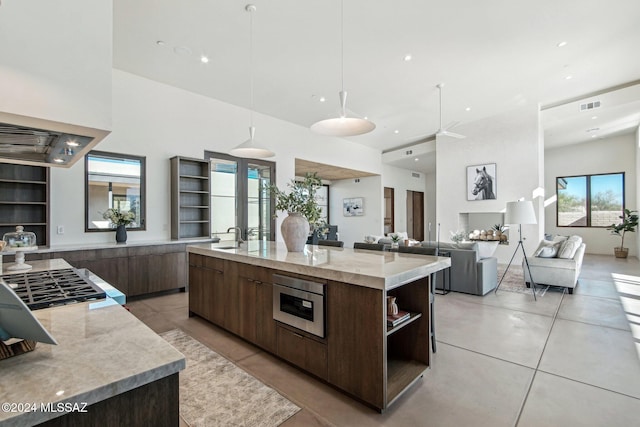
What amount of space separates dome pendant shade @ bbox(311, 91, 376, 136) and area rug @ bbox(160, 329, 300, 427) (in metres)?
2.20

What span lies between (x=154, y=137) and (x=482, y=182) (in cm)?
797

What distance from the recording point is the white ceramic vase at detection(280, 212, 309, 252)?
297 cm

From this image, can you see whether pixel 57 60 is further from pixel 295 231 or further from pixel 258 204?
pixel 258 204

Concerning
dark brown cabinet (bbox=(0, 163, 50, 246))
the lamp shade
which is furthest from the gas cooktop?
the lamp shade

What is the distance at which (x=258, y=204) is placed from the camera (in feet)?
22.0

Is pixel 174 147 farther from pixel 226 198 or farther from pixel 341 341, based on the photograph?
pixel 341 341

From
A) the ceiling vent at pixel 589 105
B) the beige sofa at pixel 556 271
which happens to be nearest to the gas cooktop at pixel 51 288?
the beige sofa at pixel 556 271

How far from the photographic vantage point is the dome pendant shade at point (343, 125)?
8.73 feet

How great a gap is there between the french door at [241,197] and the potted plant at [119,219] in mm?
1572

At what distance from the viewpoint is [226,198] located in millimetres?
6125

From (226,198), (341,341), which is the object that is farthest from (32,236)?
(226,198)

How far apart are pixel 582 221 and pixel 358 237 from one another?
717cm

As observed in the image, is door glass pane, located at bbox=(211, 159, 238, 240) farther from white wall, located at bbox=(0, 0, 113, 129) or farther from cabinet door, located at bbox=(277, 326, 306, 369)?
white wall, located at bbox=(0, 0, 113, 129)

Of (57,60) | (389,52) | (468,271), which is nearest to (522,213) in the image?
(468,271)
